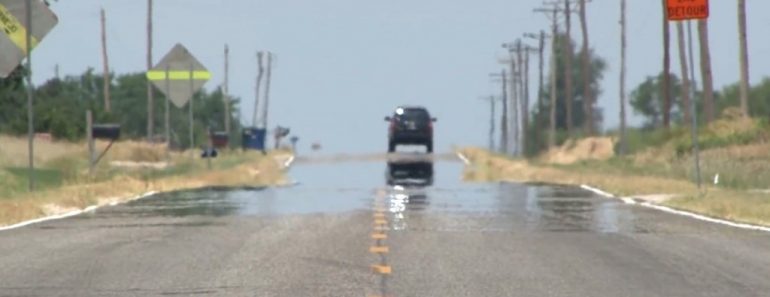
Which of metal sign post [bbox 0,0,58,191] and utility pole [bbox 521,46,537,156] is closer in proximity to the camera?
metal sign post [bbox 0,0,58,191]

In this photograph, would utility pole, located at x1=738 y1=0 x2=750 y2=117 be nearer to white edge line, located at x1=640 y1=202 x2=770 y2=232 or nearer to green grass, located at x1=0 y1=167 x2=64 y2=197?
green grass, located at x1=0 y1=167 x2=64 y2=197

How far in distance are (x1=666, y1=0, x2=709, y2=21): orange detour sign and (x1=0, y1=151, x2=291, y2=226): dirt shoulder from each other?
1124 cm

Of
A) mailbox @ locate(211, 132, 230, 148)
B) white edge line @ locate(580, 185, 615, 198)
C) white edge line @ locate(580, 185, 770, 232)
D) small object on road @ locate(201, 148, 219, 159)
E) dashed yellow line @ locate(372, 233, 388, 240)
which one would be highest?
mailbox @ locate(211, 132, 230, 148)

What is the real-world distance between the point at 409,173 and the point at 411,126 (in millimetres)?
22377

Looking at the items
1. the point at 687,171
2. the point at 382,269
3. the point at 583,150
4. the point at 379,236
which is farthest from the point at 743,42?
the point at 382,269

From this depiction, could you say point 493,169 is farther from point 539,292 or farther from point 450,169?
point 539,292

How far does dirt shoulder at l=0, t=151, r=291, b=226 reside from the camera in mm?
34875

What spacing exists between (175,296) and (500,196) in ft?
79.4

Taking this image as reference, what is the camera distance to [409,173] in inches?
2448

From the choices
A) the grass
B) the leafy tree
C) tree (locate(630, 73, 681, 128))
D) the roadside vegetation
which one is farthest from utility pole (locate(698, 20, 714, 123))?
tree (locate(630, 73, 681, 128))

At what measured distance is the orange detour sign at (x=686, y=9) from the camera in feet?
129

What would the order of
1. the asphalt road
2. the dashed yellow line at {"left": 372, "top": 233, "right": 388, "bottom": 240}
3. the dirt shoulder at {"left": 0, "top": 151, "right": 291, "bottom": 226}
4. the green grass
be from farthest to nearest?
the green grass
the dirt shoulder at {"left": 0, "top": 151, "right": 291, "bottom": 226}
the dashed yellow line at {"left": 372, "top": 233, "right": 388, "bottom": 240}
the asphalt road

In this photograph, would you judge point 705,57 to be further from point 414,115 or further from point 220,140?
point 220,140

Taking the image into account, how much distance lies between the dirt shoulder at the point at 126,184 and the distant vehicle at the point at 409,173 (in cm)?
313
